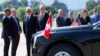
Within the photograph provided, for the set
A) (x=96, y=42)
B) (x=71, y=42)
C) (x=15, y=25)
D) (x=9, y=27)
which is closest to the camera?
(x=96, y=42)

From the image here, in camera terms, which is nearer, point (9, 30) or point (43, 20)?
point (9, 30)

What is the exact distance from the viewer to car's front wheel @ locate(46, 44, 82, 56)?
8680 mm

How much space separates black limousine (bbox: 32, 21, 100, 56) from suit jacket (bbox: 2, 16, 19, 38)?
1.74 m

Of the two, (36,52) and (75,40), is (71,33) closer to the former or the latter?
(75,40)

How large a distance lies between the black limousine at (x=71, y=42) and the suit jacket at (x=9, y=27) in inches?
68.7

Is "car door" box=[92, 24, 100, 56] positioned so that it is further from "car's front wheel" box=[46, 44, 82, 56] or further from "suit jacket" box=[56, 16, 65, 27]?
"suit jacket" box=[56, 16, 65, 27]

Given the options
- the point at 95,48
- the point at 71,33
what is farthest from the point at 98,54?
the point at 71,33

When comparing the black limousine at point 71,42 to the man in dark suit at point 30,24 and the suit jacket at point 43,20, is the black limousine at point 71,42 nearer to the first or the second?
the man in dark suit at point 30,24

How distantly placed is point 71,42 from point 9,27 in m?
2.50

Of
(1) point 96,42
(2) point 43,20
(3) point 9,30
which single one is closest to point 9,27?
(3) point 9,30

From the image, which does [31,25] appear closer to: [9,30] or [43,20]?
[43,20]

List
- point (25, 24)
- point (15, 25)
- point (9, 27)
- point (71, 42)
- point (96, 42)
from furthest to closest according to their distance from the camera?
point (25, 24), point (15, 25), point (9, 27), point (71, 42), point (96, 42)

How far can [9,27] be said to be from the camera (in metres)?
10.5

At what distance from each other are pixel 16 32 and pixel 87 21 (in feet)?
7.09
